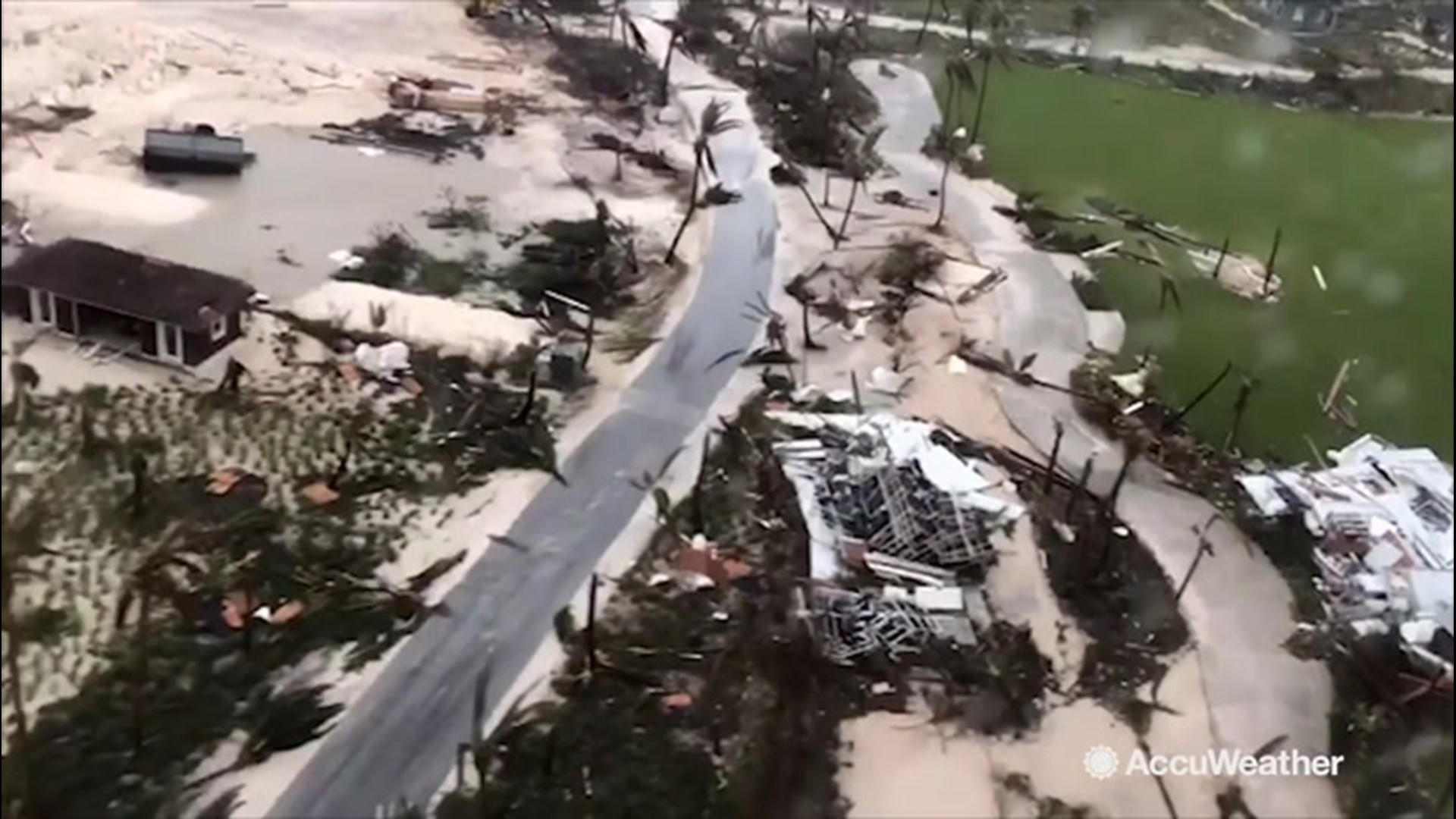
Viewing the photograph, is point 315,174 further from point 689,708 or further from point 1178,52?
point 1178,52

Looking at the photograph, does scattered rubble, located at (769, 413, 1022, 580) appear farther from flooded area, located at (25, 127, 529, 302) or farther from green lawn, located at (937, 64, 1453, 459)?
flooded area, located at (25, 127, 529, 302)

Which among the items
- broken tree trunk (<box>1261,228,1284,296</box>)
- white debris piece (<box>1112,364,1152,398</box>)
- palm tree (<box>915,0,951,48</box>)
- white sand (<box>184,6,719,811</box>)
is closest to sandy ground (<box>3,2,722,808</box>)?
white sand (<box>184,6,719,811</box>)

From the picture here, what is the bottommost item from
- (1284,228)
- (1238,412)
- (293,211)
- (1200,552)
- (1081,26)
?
(1200,552)

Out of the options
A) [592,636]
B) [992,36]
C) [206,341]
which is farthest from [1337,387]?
[206,341]

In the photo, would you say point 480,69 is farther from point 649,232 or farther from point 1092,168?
point 1092,168

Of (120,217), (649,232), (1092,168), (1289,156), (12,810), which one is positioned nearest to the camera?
(12,810)

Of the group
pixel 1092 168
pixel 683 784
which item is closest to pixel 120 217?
pixel 683 784

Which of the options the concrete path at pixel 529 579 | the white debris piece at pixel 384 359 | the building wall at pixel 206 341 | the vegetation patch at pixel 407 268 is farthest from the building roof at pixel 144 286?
the concrete path at pixel 529 579
